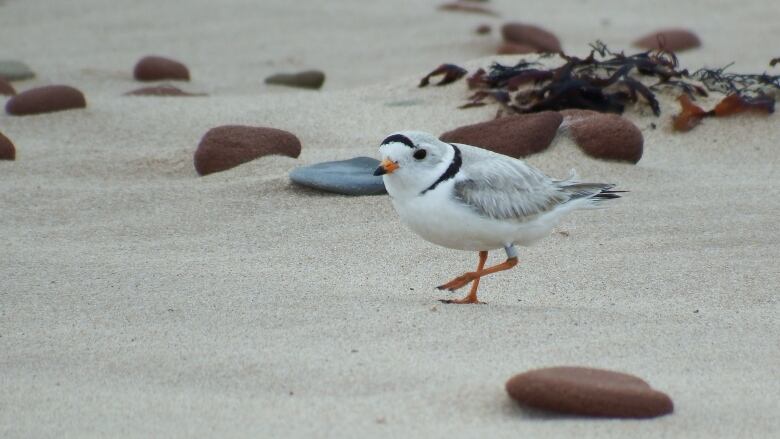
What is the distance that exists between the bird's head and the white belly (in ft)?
0.26

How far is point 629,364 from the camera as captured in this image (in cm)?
376

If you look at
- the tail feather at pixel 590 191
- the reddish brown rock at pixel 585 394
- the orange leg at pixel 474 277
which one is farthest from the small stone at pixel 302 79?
the reddish brown rock at pixel 585 394

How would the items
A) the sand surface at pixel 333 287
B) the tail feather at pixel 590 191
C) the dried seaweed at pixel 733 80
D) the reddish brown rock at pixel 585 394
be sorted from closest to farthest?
the reddish brown rock at pixel 585 394 → the sand surface at pixel 333 287 → the tail feather at pixel 590 191 → the dried seaweed at pixel 733 80

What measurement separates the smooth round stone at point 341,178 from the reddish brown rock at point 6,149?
1.74m

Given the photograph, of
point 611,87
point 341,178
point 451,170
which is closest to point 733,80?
point 611,87

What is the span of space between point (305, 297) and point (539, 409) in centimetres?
142

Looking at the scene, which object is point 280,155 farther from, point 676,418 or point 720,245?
point 676,418

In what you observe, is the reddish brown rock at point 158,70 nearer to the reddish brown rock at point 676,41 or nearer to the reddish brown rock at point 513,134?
the reddish brown rock at point 513,134

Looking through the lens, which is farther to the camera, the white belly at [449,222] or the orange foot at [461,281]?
the orange foot at [461,281]

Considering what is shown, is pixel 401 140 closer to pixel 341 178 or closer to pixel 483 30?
pixel 341 178

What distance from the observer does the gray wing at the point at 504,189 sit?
4184 mm

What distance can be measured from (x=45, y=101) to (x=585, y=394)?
17.5 ft

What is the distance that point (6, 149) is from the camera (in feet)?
21.7

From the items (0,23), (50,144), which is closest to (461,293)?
(50,144)
